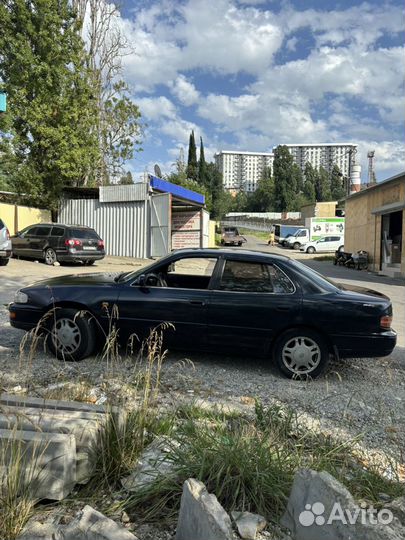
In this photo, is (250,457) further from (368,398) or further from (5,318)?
(5,318)

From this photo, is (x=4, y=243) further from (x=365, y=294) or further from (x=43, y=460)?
(x=43, y=460)

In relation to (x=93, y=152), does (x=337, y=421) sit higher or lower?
lower

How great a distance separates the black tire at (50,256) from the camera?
54.5 feet

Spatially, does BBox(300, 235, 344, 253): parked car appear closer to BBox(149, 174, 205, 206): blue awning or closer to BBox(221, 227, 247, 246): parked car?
BBox(221, 227, 247, 246): parked car

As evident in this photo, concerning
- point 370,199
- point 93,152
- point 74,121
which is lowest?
point 370,199

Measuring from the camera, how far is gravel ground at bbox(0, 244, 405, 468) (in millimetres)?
3803

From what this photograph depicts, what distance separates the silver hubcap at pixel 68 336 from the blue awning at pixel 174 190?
56.1ft

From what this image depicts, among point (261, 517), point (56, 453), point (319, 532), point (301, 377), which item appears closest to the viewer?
point (319, 532)

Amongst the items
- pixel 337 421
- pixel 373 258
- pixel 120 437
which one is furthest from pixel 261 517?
pixel 373 258

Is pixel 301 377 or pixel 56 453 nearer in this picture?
pixel 56 453

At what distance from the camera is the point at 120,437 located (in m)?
2.80

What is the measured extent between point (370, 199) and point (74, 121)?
16.5 meters

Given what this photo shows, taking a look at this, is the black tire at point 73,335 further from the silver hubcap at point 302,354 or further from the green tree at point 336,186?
the green tree at point 336,186

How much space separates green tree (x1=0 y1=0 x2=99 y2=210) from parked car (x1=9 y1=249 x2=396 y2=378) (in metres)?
18.0
